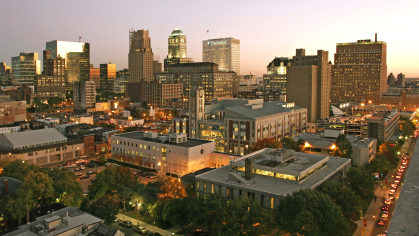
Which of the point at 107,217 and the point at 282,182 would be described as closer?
the point at 107,217

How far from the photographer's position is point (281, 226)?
31.4 m

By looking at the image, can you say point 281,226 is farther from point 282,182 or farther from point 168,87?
point 168,87

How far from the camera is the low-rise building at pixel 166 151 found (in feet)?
205

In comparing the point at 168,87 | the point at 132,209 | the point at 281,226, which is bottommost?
the point at 132,209

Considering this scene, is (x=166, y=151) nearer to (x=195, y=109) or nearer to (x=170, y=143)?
(x=170, y=143)

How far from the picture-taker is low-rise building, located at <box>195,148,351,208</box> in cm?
3759

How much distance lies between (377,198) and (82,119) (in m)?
93.7

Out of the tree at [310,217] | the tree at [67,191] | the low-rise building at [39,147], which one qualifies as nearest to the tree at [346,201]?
the tree at [310,217]

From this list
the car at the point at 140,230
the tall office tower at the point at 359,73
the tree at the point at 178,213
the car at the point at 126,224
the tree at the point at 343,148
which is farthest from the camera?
the tall office tower at the point at 359,73

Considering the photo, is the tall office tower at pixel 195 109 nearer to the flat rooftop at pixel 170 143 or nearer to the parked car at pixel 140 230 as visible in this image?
the flat rooftop at pixel 170 143

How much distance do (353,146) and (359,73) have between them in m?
132

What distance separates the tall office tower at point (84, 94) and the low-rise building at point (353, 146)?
392 ft

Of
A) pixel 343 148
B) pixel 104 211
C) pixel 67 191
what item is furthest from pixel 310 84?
pixel 104 211

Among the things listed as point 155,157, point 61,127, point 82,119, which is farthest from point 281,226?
point 82,119
